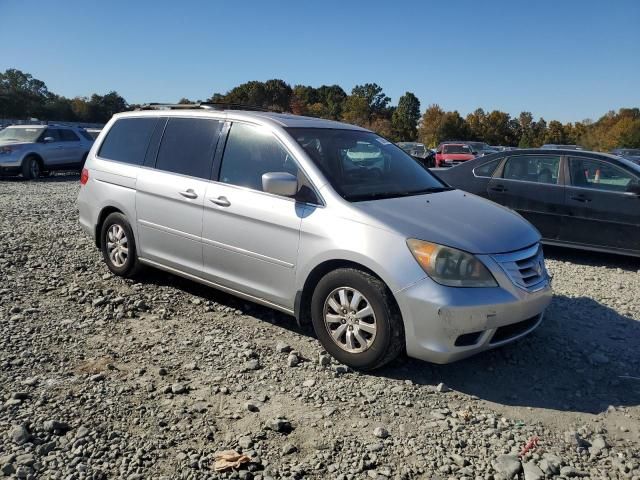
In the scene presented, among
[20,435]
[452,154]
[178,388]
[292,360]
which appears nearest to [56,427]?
[20,435]

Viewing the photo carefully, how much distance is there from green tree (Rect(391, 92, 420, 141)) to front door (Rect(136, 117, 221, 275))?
3088 inches

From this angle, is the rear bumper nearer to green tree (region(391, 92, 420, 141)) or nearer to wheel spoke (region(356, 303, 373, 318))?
wheel spoke (region(356, 303, 373, 318))

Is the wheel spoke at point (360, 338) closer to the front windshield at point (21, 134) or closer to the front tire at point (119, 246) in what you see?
the front tire at point (119, 246)

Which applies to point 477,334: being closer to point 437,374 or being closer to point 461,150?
point 437,374

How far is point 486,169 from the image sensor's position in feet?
26.8

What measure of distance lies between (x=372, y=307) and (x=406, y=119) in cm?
9343

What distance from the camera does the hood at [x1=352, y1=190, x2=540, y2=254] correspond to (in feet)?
12.0

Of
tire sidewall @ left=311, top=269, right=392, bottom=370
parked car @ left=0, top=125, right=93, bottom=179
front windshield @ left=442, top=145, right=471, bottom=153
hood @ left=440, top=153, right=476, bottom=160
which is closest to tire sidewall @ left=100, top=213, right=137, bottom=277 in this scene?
tire sidewall @ left=311, top=269, right=392, bottom=370

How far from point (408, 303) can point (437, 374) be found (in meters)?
0.72

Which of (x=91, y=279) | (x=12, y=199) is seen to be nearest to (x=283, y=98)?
(x=12, y=199)

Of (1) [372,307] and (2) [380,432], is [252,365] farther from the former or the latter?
(2) [380,432]

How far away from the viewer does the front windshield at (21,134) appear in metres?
16.6

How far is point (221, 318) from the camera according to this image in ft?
15.9

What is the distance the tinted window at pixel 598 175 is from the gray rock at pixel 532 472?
5.40 metres
